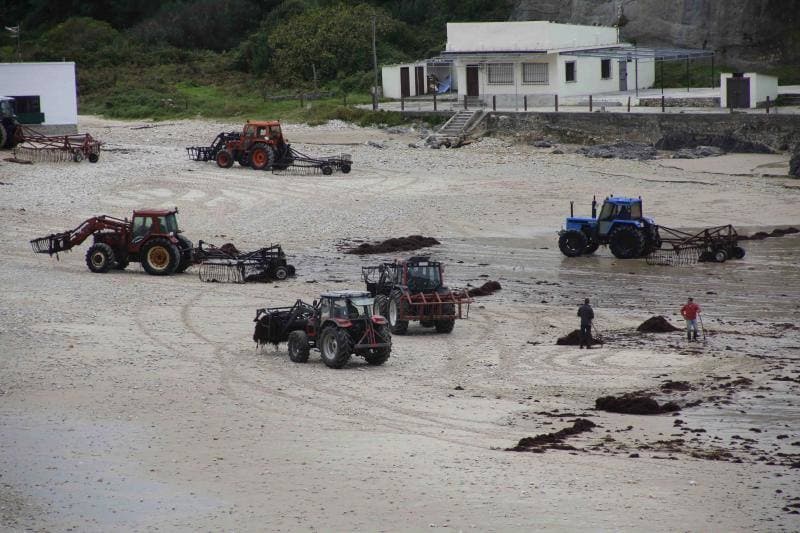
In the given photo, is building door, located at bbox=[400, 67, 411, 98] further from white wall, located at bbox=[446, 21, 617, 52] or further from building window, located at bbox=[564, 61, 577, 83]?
building window, located at bbox=[564, 61, 577, 83]

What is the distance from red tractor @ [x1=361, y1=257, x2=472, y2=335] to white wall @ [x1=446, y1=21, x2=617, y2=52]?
3553cm

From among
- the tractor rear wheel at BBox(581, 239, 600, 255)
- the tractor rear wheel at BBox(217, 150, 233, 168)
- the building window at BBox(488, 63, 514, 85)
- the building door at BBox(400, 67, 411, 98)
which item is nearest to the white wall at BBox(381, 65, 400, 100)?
the building door at BBox(400, 67, 411, 98)

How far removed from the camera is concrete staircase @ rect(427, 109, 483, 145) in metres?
56.0

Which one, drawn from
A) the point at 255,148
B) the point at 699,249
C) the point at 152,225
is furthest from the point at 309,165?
A: the point at 699,249

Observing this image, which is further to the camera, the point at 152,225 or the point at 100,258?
the point at 152,225

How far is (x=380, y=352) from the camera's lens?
23.5 metres

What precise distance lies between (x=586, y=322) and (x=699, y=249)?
1144 cm

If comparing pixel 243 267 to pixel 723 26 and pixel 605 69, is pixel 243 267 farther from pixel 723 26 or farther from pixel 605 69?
pixel 723 26

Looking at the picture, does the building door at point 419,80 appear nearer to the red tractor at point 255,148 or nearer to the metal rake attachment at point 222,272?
the red tractor at point 255,148

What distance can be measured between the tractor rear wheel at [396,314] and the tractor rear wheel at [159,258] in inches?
297

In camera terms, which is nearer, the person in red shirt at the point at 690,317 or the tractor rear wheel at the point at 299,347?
the tractor rear wheel at the point at 299,347

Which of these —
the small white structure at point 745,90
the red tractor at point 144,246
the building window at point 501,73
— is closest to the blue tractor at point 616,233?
the red tractor at point 144,246

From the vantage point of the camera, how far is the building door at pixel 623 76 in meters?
66.4

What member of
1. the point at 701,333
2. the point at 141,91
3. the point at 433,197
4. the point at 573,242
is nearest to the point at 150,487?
the point at 701,333
